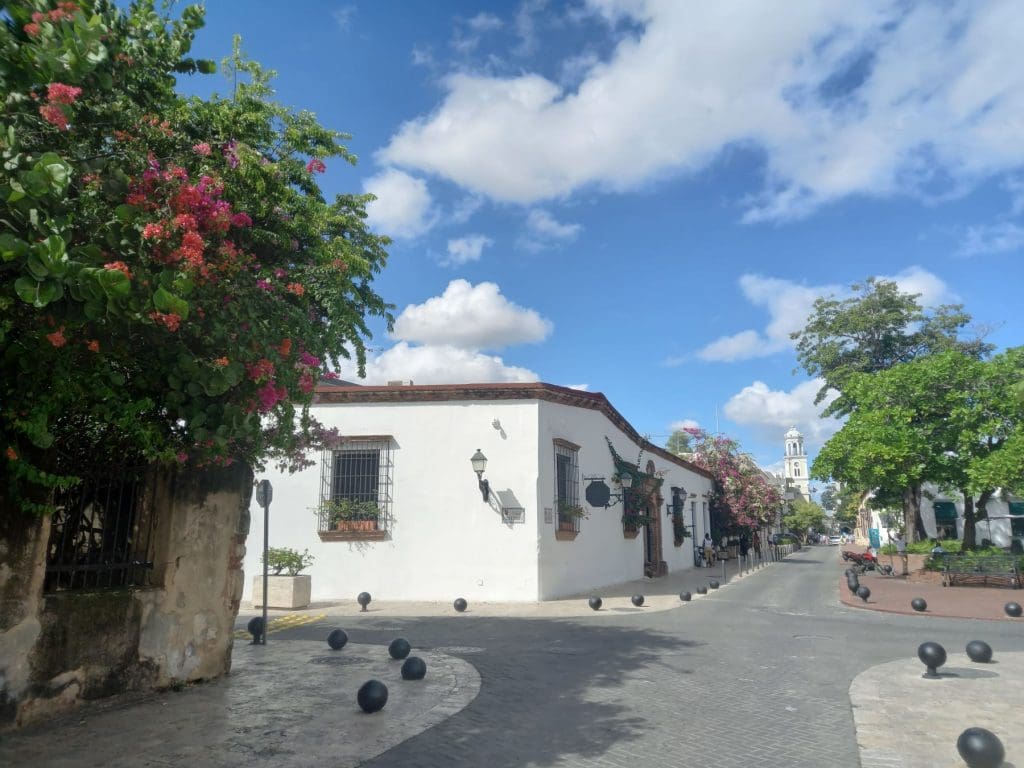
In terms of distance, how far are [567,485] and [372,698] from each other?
11.5 m

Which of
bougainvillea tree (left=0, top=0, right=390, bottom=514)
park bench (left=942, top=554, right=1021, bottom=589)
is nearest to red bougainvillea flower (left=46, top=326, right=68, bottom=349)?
bougainvillea tree (left=0, top=0, right=390, bottom=514)

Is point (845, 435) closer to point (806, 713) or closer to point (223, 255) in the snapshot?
point (806, 713)

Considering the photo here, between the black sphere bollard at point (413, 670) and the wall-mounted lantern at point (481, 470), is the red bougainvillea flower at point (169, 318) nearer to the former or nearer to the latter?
the black sphere bollard at point (413, 670)

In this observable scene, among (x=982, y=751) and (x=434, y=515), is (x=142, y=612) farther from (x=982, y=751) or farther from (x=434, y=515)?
(x=434, y=515)

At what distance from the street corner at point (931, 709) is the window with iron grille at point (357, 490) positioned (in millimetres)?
10944

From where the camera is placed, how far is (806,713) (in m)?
6.20

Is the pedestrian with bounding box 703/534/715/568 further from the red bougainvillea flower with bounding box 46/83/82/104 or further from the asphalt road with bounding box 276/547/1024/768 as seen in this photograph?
the red bougainvillea flower with bounding box 46/83/82/104

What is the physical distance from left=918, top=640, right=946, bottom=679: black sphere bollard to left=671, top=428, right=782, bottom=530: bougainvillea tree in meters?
25.6

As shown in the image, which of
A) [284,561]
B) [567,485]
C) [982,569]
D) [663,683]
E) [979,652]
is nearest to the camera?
[663,683]

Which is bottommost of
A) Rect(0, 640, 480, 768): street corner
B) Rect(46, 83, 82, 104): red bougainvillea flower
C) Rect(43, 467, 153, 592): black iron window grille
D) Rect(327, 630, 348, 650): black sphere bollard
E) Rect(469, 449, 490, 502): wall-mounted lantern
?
Rect(0, 640, 480, 768): street corner

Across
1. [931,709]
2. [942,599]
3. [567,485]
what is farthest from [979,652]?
[567,485]

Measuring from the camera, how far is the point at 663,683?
7.42m

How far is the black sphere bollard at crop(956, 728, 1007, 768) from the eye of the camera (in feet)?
14.5

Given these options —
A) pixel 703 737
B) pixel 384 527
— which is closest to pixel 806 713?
pixel 703 737
